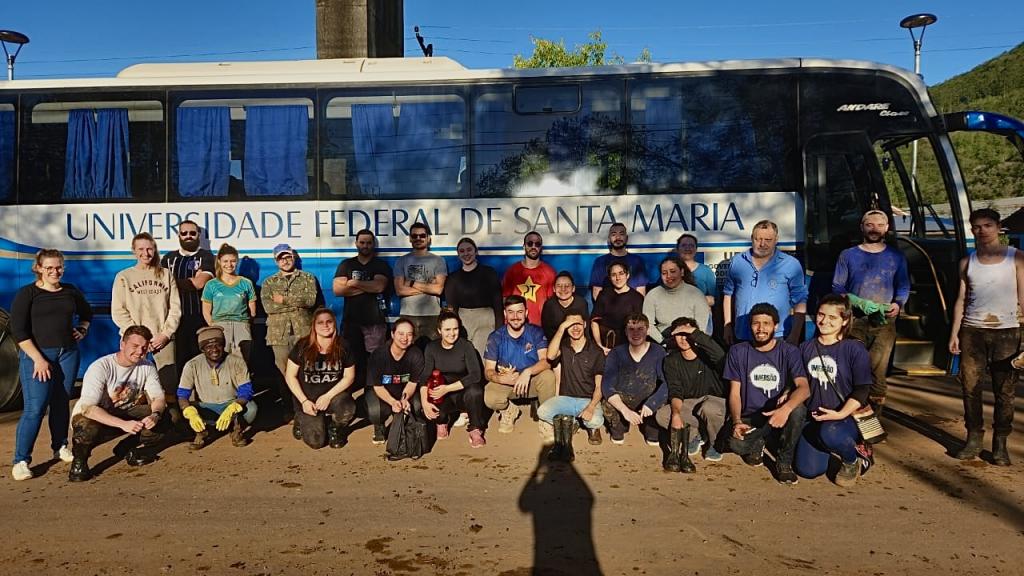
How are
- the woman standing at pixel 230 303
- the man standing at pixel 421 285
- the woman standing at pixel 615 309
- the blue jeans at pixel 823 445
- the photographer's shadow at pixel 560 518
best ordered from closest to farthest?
1. the photographer's shadow at pixel 560 518
2. the blue jeans at pixel 823 445
3. the woman standing at pixel 615 309
4. the woman standing at pixel 230 303
5. the man standing at pixel 421 285

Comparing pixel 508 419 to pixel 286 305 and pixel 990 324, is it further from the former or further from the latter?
pixel 990 324

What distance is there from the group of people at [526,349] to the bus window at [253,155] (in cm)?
62

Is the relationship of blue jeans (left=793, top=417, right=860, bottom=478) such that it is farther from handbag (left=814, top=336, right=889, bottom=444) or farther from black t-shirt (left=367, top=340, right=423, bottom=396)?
black t-shirt (left=367, top=340, right=423, bottom=396)

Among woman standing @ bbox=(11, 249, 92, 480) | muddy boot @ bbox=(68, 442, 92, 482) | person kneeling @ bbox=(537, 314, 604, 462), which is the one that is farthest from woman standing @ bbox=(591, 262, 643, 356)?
woman standing @ bbox=(11, 249, 92, 480)

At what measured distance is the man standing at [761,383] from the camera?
17.6 feet

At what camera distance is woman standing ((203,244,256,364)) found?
669 centimetres

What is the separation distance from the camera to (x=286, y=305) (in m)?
6.80

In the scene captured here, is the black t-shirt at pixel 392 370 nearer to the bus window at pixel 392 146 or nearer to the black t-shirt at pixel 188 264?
the bus window at pixel 392 146

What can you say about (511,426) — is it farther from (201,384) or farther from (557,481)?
(201,384)

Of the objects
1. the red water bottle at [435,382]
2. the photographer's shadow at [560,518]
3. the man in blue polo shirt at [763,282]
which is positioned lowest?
the photographer's shadow at [560,518]

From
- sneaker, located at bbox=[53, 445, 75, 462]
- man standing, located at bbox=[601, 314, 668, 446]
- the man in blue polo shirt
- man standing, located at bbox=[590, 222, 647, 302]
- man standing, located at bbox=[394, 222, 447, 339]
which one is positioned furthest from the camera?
man standing, located at bbox=[394, 222, 447, 339]

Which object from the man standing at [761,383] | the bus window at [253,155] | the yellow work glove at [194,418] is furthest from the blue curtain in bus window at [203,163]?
the man standing at [761,383]

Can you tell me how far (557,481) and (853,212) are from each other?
415cm

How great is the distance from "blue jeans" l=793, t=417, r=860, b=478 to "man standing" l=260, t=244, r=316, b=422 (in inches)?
175
